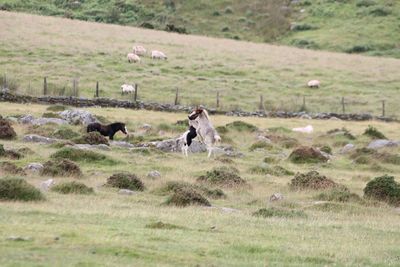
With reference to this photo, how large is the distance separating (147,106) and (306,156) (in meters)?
21.6

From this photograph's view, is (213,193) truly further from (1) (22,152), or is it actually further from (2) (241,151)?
(2) (241,151)

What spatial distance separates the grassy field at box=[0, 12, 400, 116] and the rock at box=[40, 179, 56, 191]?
33.6 meters

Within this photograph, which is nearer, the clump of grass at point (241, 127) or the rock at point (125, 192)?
the rock at point (125, 192)

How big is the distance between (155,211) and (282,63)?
60.4 metres

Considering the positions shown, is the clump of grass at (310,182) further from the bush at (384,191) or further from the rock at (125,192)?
the rock at (125,192)

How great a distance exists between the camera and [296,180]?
86.0ft

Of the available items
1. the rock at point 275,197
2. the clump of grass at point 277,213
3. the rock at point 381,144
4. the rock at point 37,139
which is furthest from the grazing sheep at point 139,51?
the clump of grass at point 277,213

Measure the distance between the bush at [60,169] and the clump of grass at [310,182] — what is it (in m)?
6.93

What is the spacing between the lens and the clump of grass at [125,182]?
23.7 metres

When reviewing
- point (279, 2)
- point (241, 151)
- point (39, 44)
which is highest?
point (279, 2)

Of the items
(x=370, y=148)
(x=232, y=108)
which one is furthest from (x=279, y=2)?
(x=370, y=148)

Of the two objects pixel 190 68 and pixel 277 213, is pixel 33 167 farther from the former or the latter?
pixel 190 68

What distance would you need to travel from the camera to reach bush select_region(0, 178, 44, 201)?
63.6 ft

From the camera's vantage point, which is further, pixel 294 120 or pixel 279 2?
pixel 279 2
